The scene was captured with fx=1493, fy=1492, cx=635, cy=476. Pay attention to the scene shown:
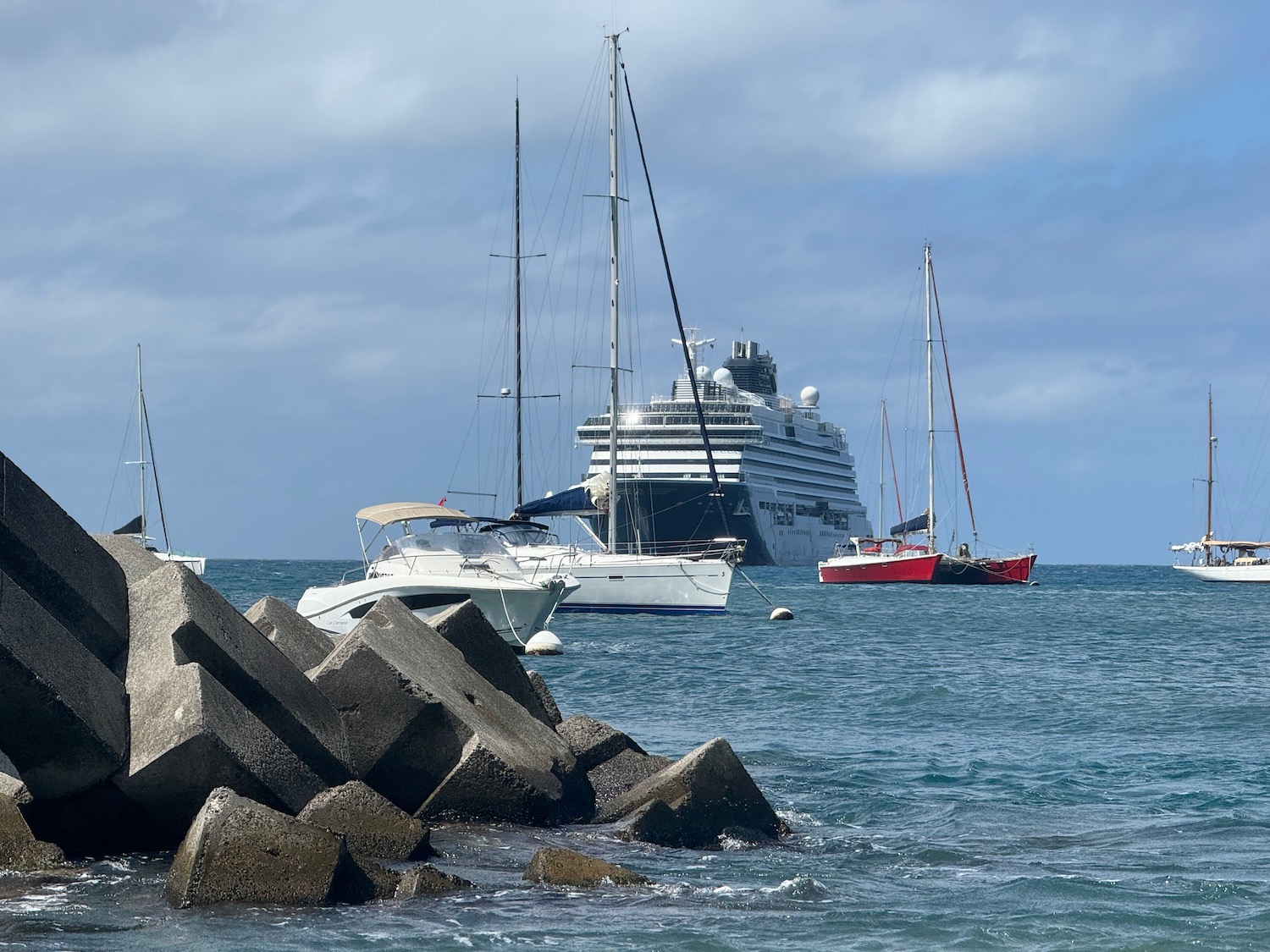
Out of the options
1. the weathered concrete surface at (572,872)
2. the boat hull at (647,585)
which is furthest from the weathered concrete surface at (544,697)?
the boat hull at (647,585)

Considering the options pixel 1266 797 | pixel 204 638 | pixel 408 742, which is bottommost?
pixel 1266 797

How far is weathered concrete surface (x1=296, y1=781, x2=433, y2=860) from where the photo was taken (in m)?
7.78

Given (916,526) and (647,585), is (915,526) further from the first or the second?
(647,585)

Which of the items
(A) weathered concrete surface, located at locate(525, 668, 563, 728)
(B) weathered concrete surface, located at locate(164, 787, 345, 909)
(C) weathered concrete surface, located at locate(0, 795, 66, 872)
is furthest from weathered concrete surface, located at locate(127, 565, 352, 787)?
(A) weathered concrete surface, located at locate(525, 668, 563, 728)

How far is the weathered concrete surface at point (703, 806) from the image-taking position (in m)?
9.12

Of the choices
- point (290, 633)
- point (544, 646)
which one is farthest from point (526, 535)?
point (290, 633)

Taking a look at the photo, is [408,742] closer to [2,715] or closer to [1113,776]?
[2,715]

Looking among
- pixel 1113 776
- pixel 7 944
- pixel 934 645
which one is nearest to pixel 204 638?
pixel 7 944

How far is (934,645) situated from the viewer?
30.0m

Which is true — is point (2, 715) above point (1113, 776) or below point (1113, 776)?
above

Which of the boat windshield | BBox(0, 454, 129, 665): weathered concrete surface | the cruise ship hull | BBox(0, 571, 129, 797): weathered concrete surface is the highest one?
the cruise ship hull

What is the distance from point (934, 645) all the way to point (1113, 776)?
56.1ft

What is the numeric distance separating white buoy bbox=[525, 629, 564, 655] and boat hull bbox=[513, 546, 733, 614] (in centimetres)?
930

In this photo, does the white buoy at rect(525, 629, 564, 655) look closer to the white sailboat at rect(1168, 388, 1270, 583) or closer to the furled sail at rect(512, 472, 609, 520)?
the furled sail at rect(512, 472, 609, 520)
